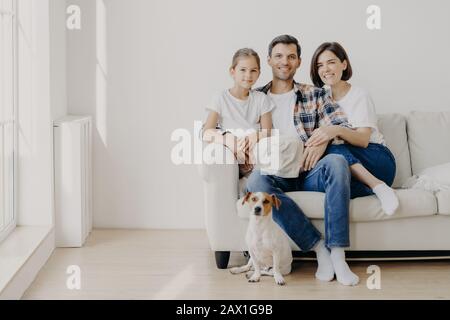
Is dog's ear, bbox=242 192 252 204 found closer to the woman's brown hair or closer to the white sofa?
the white sofa

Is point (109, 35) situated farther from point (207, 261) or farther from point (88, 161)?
point (207, 261)

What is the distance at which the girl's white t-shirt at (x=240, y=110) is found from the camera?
3.29m

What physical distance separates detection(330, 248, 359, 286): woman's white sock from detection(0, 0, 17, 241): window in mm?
1491

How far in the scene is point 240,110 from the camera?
3311mm

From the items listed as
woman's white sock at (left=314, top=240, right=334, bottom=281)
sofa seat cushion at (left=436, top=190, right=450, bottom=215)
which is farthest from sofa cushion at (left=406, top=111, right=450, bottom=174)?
woman's white sock at (left=314, top=240, right=334, bottom=281)

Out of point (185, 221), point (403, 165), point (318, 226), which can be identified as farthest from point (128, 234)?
point (403, 165)

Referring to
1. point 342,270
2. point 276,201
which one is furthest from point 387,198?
point 276,201

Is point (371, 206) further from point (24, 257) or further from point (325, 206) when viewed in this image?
point (24, 257)

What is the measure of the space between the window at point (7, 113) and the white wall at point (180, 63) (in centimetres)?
67

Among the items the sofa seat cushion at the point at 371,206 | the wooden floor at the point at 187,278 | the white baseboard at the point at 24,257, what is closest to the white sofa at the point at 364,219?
the sofa seat cushion at the point at 371,206

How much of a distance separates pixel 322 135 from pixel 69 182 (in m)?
1.33
